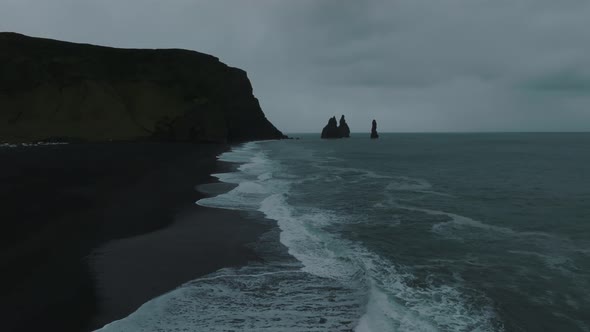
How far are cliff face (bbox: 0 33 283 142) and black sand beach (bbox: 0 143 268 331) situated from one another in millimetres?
69567

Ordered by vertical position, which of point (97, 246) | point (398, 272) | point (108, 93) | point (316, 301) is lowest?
point (398, 272)

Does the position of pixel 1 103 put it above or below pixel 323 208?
above

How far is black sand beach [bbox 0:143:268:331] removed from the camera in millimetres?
10438

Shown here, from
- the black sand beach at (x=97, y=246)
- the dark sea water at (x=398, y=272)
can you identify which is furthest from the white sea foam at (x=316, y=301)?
the black sand beach at (x=97, y=246)

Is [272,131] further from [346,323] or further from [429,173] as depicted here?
[346,323]

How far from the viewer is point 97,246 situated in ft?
51.5

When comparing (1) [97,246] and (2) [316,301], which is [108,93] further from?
(2) [316,301]

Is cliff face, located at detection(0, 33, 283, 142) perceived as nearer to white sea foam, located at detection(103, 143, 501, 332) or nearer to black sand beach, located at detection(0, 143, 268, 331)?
black sand beach, located at detection(0, 143, 268, 331)

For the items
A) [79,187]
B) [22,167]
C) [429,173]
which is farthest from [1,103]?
[429,173]

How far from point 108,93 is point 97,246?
10355 centimetres

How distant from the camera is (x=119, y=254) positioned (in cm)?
1499

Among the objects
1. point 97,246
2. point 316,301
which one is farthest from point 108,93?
point 316,301

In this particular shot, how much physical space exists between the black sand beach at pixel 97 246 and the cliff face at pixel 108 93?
69567 millimetres

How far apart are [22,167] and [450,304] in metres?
37.4
